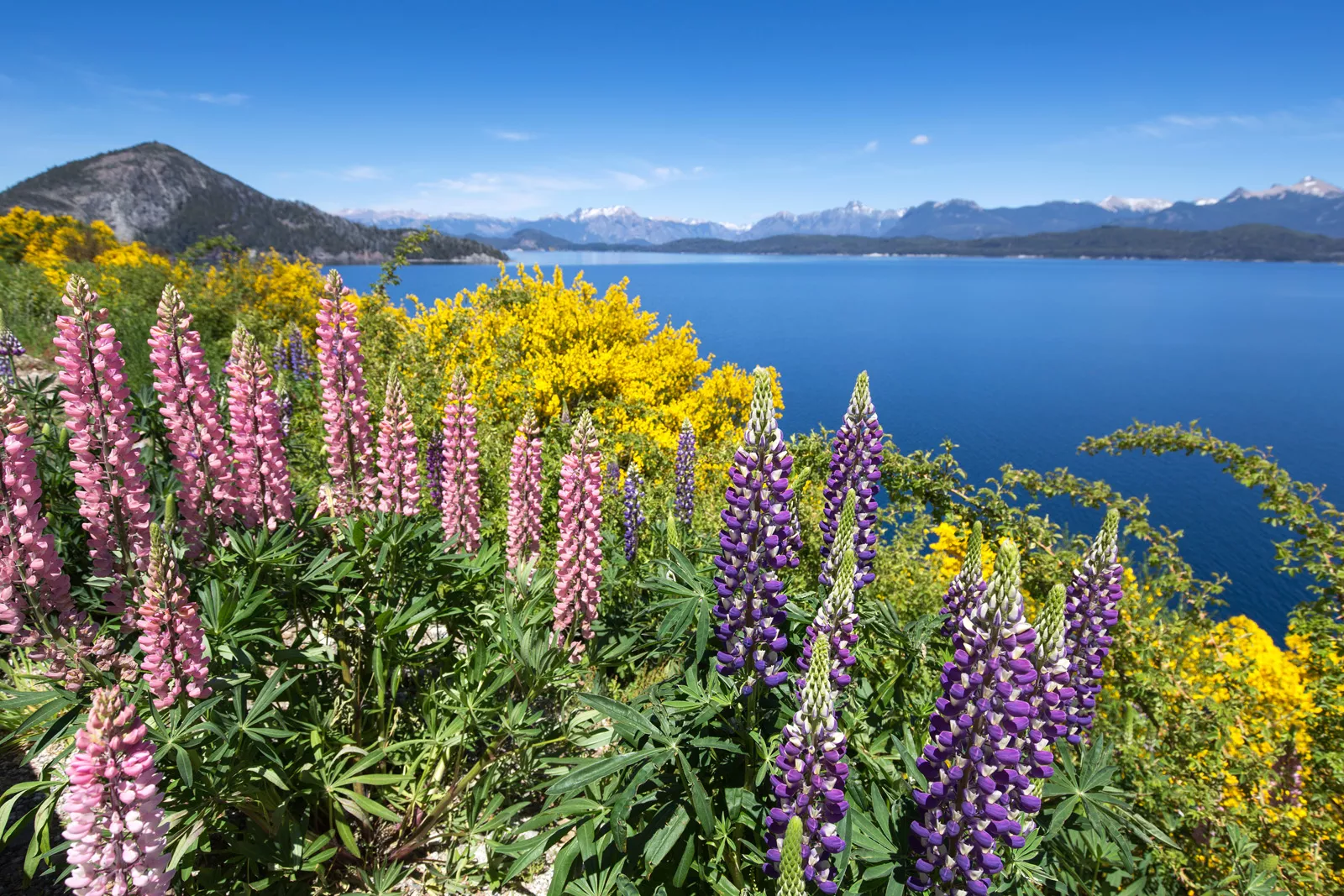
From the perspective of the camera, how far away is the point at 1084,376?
44688 mm

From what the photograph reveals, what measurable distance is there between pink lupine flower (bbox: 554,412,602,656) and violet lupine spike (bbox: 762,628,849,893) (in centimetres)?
216

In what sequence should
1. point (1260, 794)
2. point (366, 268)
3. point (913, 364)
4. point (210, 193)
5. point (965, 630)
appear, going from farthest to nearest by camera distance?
point (210, 193), point (366, 268), point (913, 364), point (1260, 794), point (965, 630)

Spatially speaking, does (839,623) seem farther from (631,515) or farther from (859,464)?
(631,515)

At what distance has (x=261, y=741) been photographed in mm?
2689

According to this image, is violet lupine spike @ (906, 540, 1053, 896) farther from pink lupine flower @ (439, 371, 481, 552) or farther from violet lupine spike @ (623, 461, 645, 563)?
pink lupine flower @ (439, 371, 481, 552)

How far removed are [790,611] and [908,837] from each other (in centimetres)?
103

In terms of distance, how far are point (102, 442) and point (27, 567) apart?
606mm

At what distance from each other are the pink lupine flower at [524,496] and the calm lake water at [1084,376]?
18.2 meters

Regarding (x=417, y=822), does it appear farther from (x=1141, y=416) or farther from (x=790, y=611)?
(x=1141, y=416)

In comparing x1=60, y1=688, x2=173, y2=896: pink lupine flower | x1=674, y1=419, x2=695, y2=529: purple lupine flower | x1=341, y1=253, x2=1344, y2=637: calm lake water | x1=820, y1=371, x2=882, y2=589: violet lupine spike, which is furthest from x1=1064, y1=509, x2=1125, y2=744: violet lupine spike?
x1=341, y1=253, x2=1344, y2=637: calm lake water

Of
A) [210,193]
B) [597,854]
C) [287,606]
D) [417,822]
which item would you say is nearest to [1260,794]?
[597,854]

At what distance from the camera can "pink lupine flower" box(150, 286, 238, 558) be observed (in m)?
3.24

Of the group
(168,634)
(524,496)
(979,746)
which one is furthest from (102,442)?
(979,746)

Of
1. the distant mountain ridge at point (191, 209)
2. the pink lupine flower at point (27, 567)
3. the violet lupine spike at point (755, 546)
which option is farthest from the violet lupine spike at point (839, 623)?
the distant mountain ridge at point (191, 209)
